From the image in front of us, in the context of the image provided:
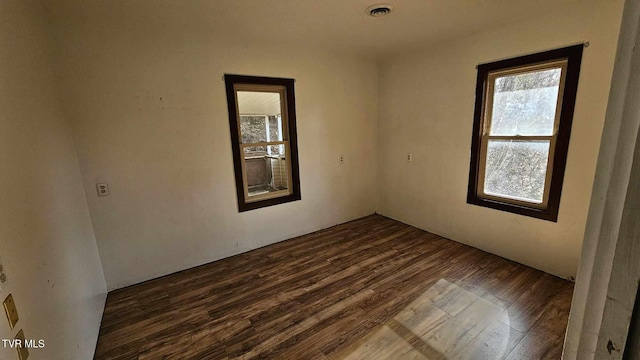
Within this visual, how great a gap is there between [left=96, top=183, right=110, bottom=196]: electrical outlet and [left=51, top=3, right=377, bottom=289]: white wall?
0.13 feet

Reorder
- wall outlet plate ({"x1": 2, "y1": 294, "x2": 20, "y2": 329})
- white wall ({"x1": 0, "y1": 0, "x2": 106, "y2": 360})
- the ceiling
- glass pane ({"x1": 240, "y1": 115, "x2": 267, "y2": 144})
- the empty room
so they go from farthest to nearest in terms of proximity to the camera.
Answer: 1. glass pane ({"x1": 240, "y1": 115, "x2": 267, "y2": 144})
2. the ceiling
3. the empty room
4. white wall ({"x1": 0, "y1": 0, "x2": 106, "y2": 360})
5. wall outlet plate ({"x1": 2, "y1": 294, "x2": 20, "y2": 329})

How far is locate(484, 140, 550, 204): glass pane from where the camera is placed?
101 inches

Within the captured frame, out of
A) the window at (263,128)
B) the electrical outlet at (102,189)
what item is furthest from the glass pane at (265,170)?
the electrical outlet at (102,189)

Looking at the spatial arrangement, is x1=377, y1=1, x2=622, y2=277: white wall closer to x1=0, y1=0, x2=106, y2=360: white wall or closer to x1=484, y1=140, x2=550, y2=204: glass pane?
x1=484, y1=140, x2=550, y2=204: glass pane

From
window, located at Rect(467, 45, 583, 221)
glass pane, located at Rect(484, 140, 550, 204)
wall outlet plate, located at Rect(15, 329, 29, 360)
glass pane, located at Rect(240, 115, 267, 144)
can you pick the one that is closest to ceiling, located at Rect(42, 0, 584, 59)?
window, located at Rect(467, 45, 583, 221)

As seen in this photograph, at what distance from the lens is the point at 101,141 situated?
2.38 metres

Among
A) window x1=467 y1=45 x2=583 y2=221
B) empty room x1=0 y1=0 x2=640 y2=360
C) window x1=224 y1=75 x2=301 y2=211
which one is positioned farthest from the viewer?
window x1=224 y1=75 x2=301 y2=211

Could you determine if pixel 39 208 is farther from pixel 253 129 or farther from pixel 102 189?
pixel 253 129

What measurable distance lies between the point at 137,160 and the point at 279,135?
1.62 m

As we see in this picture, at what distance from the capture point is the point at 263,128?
3.60 metres

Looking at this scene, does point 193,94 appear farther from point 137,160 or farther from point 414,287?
point 414,287

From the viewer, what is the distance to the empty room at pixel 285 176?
1.73 m

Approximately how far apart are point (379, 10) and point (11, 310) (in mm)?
2882

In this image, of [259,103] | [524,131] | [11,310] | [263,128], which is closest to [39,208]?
[11,310]
